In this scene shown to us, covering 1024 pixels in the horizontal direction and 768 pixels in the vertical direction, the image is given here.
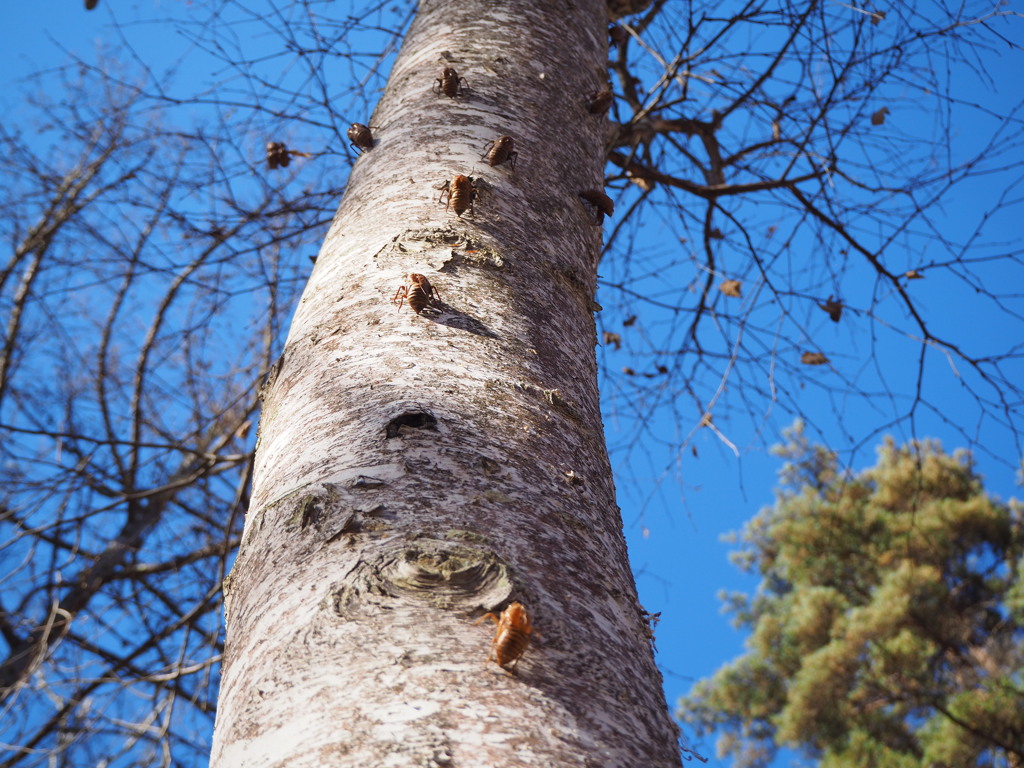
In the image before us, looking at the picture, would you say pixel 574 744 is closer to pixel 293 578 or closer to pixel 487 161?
pixel 293 578

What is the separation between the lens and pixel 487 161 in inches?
57.5

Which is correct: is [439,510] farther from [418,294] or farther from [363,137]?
[363,137]

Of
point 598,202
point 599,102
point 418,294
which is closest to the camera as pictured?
point 418,294

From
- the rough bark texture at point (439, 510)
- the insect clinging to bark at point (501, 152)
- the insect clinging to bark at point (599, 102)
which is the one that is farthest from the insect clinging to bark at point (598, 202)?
the insect clinging to bark at point (599, 102)

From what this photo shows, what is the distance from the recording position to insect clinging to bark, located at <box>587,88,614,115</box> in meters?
1.95

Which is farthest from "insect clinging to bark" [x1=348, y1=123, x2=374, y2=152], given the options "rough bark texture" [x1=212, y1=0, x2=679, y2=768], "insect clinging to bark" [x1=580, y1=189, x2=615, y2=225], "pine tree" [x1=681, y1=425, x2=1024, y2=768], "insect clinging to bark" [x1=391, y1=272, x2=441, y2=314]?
"pine tree" [x1=681, y1=425, x2=1024, y2=768]

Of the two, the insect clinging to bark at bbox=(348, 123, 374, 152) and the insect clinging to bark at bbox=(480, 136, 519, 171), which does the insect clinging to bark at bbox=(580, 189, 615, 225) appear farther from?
the insect clinging to bark at bbox=(348, 123, 374, 152)

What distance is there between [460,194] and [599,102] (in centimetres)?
78

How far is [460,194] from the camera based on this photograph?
1325 millimetres

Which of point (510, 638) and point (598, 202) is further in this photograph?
point (598, 202)

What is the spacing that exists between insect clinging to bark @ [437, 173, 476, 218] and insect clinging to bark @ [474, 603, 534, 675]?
76cm

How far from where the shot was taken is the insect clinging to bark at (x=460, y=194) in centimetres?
132

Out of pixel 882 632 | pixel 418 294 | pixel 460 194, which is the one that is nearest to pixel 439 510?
pixel 418 294

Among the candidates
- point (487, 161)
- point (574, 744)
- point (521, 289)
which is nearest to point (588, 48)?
point (487, 161)
